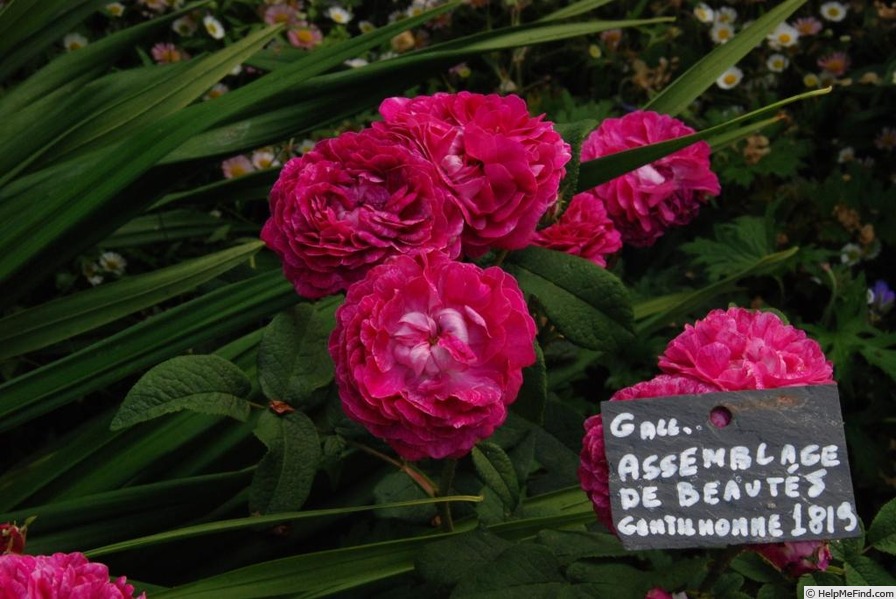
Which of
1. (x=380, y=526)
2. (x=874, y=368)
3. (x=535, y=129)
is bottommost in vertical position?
(x=874, y=368)

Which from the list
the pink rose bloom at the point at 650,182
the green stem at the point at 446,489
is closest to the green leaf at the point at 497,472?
the green stem at the point at 446,489

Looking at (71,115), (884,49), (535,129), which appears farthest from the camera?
(884,49)

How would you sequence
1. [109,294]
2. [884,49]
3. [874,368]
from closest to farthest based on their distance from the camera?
1. [109,294]
2. [874,368]
3. [884,49]

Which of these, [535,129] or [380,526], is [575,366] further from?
[535,129]

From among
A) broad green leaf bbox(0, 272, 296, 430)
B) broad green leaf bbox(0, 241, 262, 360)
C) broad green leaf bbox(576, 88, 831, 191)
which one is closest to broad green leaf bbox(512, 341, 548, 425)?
broad green leaf bbox(576, 88, 831, 191)

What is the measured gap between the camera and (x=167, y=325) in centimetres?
112

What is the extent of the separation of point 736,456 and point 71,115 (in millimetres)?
1021

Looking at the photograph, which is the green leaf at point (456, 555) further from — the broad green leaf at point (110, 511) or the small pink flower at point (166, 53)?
the small pink flower at point (166, 53)

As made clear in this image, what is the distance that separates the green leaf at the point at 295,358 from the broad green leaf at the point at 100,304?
1.34ft

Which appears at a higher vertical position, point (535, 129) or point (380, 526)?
point (535, 129)

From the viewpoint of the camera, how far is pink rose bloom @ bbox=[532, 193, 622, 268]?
1.00 m

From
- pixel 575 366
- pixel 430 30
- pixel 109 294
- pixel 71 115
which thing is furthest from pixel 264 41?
pixel 430 30

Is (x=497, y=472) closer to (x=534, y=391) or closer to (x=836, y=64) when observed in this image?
(x=534, y=391)

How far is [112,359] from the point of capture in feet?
3.63
